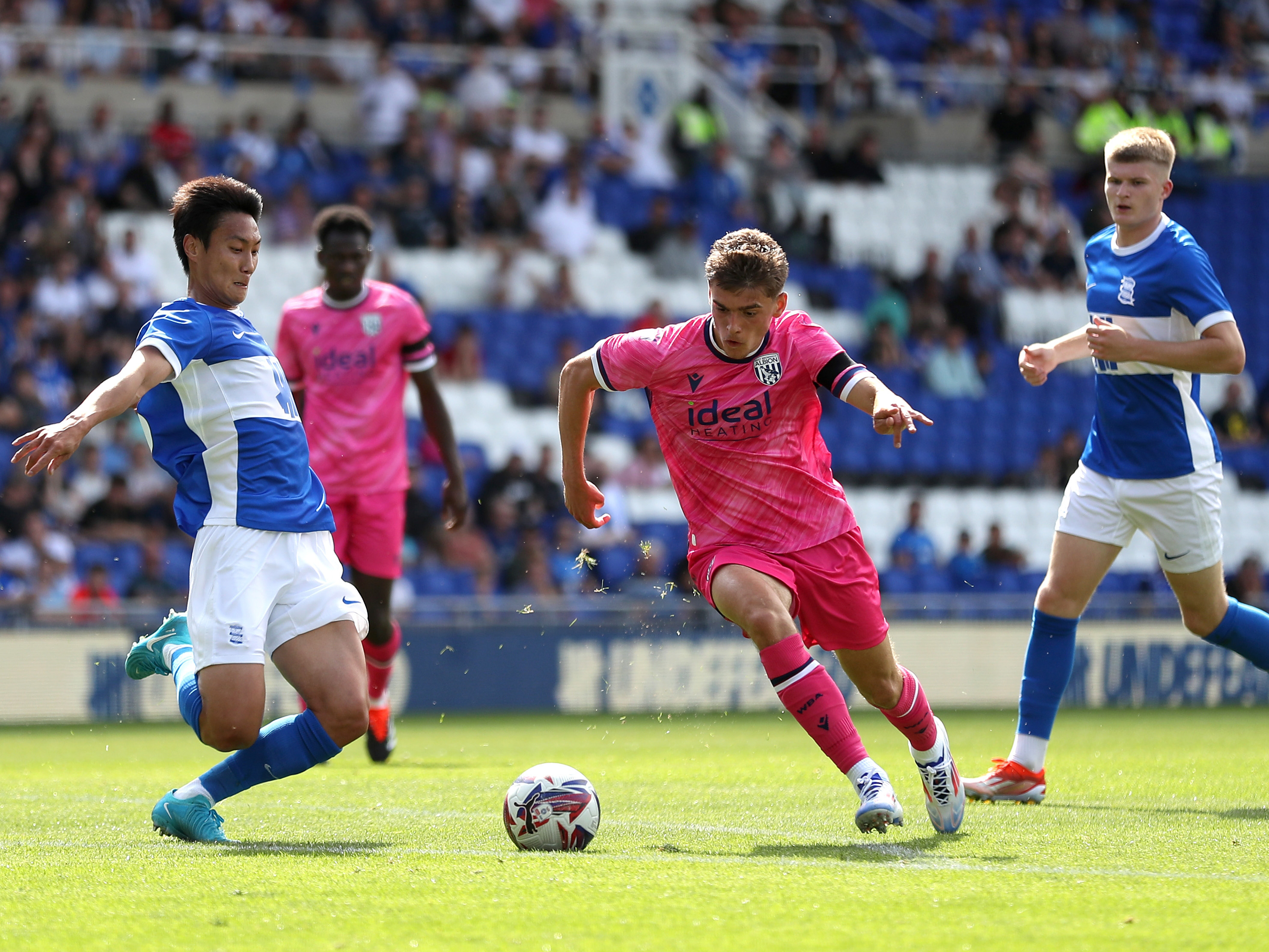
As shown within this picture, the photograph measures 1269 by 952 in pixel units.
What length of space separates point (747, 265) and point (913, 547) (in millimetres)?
10485

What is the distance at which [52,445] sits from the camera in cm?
489

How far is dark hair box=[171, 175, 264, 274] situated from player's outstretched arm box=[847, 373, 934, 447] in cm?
204

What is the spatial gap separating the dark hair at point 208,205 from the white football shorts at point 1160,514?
133 inches

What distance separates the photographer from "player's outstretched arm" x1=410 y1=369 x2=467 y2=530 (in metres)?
8.80

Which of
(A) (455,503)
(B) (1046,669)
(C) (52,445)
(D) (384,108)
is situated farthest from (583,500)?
(D) (384,108)

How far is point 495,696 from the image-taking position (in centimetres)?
1307

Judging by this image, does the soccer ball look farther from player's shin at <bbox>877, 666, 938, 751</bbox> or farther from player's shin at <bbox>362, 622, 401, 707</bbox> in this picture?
player's shin at <bbox>362, 622, 401, 707</bbox>

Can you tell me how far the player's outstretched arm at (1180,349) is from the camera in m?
6.57

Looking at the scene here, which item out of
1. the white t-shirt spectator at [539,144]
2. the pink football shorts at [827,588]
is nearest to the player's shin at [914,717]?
the pink football shorts at [827,588]

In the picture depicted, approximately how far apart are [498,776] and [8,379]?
8.14m

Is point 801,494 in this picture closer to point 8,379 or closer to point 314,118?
point 8,379

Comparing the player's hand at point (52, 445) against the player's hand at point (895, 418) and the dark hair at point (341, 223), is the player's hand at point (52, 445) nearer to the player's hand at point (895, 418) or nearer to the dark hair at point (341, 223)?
the player's hand at point (895, 418)

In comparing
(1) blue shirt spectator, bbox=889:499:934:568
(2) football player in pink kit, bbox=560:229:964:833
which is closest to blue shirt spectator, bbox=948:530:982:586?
(1) blue shirt spectator, bbox=889:499:934:568

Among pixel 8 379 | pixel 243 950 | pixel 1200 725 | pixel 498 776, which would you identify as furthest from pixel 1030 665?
pixel 8 379
